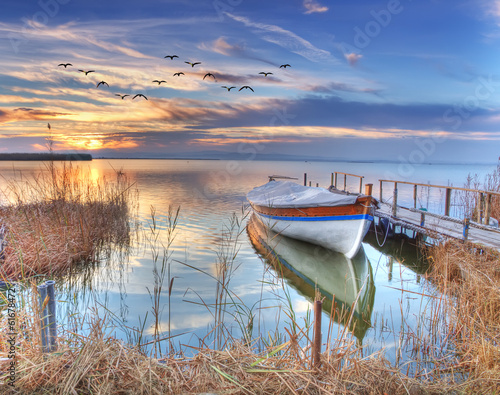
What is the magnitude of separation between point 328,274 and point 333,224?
1.42 metres

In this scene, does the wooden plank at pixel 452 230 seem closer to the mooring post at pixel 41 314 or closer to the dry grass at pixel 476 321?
the dry grass at pixel 476 321

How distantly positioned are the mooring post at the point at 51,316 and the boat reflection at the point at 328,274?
3.86m

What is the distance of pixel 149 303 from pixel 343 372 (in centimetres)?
499

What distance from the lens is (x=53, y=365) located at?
2.76 metres

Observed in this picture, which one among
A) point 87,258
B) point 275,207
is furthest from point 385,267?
point 87,258

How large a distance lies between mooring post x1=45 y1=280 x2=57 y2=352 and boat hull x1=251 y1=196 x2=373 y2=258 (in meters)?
6.09

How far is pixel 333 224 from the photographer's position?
32.7ft

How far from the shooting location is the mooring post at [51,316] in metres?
2.85

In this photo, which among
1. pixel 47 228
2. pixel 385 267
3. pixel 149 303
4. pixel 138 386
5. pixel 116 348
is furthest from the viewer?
pixel 385 267

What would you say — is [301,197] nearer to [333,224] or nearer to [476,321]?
[333,224]

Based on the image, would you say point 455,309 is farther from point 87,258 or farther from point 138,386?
point 87,258

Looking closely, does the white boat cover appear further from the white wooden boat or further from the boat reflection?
the boat reflection

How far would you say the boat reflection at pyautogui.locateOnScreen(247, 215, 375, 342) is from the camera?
7016 millimetres

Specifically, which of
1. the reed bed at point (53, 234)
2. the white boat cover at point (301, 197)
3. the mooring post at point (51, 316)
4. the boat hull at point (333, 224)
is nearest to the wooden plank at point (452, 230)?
the boat hull at point (333, 224)
